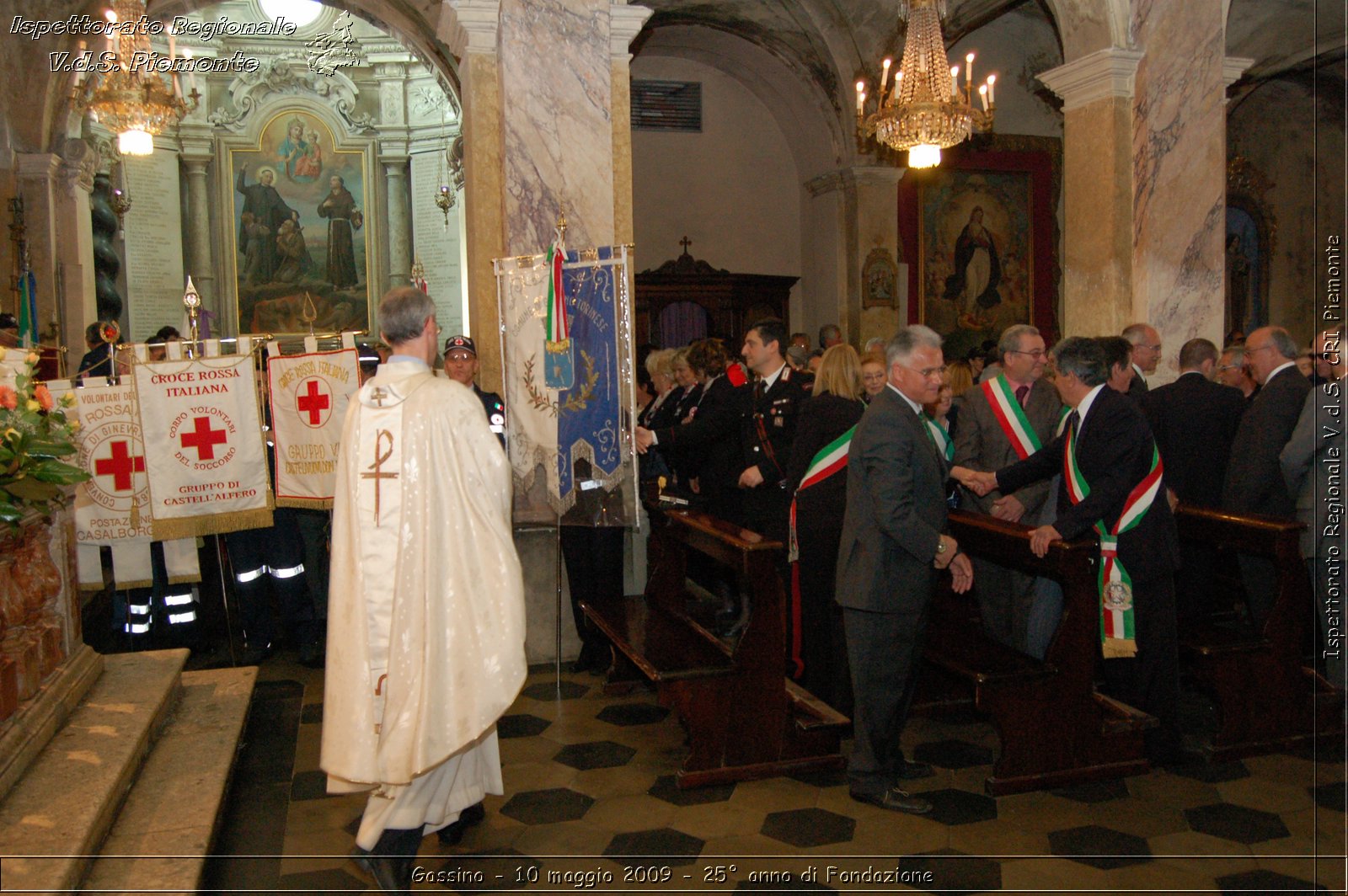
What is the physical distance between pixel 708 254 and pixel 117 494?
9469 mm

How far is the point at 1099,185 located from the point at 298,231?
10.6 m

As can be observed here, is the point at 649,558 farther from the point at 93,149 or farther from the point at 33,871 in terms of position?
the point at 93,149

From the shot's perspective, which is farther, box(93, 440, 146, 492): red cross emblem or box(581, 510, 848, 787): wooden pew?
box(93, 440, 146, 492): red cross emblem

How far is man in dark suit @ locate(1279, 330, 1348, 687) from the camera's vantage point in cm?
434

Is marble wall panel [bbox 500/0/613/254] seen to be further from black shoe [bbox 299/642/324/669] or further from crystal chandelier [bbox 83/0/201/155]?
crystal chandelier [bbox 83/0/201/155]

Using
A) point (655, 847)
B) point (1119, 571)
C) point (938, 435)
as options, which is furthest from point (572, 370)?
point (1119, 571)

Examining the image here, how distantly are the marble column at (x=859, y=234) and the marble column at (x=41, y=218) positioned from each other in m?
8.61

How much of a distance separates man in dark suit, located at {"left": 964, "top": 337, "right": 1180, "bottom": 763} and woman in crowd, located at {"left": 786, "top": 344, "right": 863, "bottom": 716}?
0.92m

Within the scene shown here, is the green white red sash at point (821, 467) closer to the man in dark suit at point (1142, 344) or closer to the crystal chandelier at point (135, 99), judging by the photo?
the man in dark suit at point (1142, 344)

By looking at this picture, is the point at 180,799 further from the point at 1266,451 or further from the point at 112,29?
the point at 112,29

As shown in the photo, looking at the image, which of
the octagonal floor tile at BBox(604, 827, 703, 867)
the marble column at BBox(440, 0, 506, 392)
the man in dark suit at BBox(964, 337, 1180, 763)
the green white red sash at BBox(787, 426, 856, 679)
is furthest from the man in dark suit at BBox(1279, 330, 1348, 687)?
the marble column at BBox(440, 0, 506, 392)

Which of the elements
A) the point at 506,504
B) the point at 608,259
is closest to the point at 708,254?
the point at 608,259

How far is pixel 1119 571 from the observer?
4074 mm

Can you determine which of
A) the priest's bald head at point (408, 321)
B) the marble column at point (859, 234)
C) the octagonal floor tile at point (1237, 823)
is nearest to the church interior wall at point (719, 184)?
the marble column at point (859, 234)
